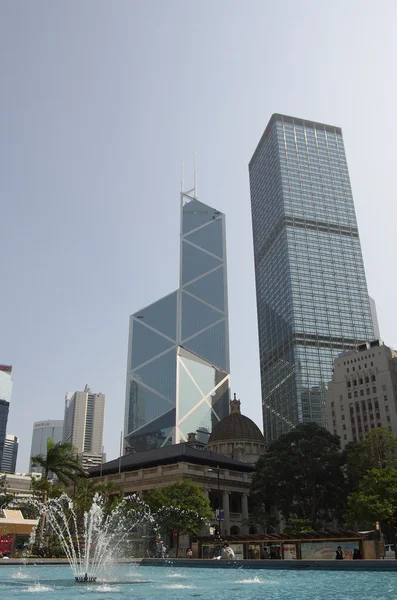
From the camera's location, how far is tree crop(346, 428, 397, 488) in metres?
65.8

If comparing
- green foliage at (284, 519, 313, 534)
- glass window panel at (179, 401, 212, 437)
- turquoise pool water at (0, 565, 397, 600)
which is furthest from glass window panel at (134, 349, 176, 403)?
turquoise pool water at (0, 565, 397, 600)

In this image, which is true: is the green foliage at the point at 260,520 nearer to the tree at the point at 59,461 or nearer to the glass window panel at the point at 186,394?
the tree at the point at 59,461

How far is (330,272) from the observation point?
185625 millimetres

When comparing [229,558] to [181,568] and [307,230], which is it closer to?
[181,568]

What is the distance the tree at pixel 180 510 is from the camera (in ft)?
189

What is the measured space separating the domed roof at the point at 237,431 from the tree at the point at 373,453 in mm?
40142

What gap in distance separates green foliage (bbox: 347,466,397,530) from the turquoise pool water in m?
24.1

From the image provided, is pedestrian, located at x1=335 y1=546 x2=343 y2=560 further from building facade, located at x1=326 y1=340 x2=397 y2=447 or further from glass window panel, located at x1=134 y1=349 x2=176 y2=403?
glass window panel, located at x1=134 y1=349 x2=176 y2=403

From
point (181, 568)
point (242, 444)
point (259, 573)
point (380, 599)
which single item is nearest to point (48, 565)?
point (181, 568)

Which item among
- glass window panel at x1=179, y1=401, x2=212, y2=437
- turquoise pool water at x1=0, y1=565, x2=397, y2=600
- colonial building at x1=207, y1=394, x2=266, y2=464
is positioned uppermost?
glass window panel at x1=179, y1=401, x2=212, y2=437

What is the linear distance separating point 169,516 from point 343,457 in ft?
87.6

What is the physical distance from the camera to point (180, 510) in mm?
58031

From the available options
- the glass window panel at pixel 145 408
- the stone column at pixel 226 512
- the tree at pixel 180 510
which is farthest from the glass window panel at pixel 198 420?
the tree at pixel 180 510

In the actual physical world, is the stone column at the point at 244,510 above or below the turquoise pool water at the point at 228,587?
above
